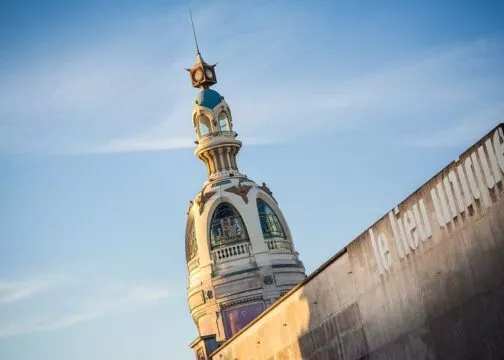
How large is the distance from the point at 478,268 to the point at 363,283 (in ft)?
28.1

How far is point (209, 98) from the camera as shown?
76812 millimetres

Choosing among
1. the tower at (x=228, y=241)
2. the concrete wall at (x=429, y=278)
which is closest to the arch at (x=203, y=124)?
the tower at (x=228, y=241)

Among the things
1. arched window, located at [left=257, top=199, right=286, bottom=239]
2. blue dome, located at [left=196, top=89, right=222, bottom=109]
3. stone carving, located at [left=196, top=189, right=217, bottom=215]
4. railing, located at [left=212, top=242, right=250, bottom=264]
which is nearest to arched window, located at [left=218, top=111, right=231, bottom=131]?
blue dome, located at [left=196, top=89, right=222, bottom=109]

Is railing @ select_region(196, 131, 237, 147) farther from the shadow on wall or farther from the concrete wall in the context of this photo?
the shadow on wall

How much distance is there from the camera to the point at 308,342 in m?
→ 40.5

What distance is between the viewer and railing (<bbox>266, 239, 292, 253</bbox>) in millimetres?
72762

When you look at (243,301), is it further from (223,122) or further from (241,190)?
(223,122)

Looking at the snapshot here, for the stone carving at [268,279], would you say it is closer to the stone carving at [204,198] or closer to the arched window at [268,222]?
the arched window at [268,222]

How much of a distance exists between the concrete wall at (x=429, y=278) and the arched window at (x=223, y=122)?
123 feet

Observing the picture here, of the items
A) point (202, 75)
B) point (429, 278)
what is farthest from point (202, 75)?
point (429, 278)

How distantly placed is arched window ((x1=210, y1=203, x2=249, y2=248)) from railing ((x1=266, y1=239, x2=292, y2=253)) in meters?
1.83

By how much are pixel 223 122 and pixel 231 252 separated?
1051 centimetres

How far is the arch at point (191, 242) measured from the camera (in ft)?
244

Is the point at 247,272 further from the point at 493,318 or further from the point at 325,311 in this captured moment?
the point at 493,318
